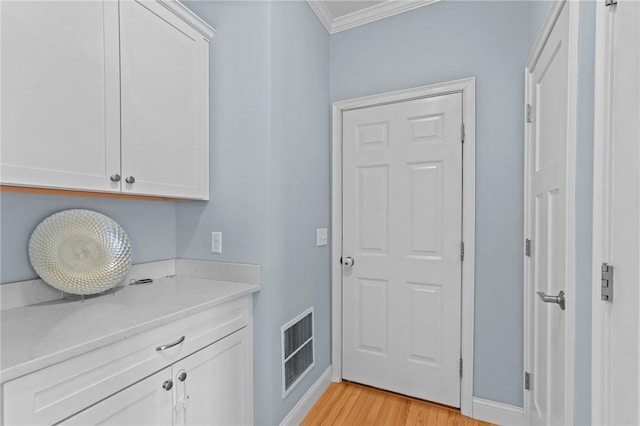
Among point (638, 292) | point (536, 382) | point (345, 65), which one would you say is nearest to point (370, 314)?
point (536, 382)

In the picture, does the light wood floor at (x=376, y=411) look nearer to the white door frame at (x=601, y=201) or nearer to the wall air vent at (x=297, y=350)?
the wall air vent at (x=297, y=350)

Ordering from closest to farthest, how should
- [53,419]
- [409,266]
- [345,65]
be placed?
[53,419] < [409,266] < [345,65]

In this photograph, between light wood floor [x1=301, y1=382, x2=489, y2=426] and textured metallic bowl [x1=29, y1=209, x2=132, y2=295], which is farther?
light wood floor [x1=301, y1=382, x2=489, y2=426]

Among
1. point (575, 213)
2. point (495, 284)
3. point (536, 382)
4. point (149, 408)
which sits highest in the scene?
point (575, 213)

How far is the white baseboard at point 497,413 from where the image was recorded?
175 cm

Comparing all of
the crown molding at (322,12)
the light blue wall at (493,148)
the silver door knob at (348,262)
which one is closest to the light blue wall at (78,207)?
the silver door knob at (348,262)

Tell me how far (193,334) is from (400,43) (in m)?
2.12

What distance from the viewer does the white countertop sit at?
79 centimetres

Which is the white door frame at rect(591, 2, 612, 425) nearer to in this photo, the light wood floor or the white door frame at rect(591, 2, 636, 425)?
the white door frame at rect(591, 2, 636, 425)

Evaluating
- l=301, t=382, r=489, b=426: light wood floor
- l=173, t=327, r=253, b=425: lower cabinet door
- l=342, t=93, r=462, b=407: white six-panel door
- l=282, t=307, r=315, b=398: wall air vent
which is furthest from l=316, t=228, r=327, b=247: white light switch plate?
l=301, t=382, r=489, b=426: light wood floor

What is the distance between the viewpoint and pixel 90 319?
105 cm

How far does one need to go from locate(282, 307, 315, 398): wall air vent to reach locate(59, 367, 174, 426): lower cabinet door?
0.68m

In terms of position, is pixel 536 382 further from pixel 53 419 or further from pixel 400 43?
pixel 400 43

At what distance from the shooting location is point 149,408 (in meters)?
1.06
